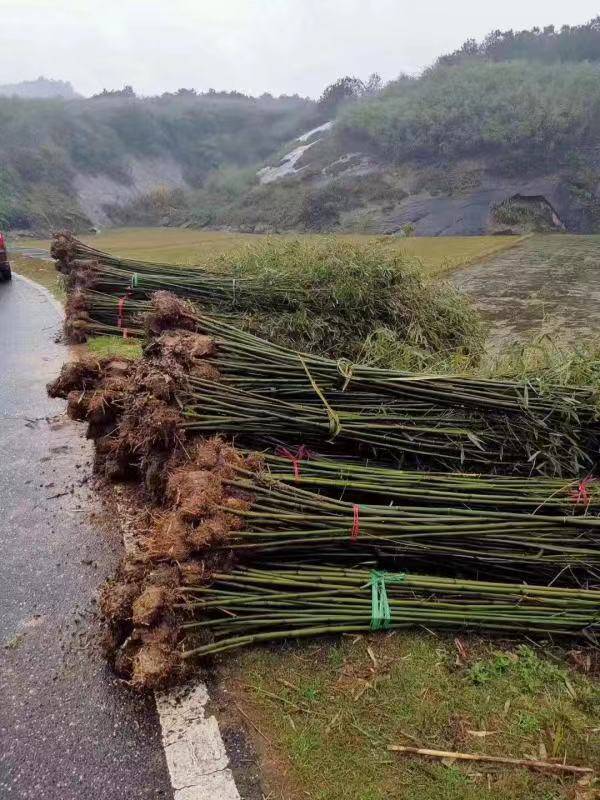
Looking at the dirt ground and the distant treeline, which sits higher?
the distant treeline

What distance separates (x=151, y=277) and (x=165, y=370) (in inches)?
174

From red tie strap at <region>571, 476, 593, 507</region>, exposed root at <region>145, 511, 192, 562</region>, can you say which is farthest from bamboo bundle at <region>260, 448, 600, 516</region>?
exposed root at <region>145, 511, 192, 562</region>

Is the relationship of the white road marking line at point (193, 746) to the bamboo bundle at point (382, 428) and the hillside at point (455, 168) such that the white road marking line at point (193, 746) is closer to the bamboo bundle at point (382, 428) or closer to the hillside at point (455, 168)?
the bamboo bundle at point (382, 428)

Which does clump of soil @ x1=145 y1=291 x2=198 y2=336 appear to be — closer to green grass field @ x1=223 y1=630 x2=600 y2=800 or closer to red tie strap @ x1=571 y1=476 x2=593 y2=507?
green grass field @ x1=223 y1=630 x2=600 y2=800

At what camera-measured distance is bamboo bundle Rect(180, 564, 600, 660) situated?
262cm

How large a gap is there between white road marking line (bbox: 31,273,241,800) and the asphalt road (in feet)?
0.14

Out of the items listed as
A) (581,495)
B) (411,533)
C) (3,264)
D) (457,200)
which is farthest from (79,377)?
(457,200)

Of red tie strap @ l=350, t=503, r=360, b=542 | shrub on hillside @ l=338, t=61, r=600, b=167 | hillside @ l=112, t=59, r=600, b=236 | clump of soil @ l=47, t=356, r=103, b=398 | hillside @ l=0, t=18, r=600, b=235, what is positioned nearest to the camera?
red tie strap @ l=350, t=503, r=360, b=542

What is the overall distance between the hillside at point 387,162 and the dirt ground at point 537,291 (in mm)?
11502

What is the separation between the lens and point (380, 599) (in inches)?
107

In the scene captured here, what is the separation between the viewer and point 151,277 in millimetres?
7441

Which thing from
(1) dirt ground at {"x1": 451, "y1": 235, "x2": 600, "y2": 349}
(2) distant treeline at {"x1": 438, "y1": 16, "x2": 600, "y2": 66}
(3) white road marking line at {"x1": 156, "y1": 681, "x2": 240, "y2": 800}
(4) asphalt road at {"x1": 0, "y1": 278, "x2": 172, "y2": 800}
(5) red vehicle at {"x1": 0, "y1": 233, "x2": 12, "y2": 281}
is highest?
(2) distant treeline at {"x1": 438, "y1": 16, "x2": 600, "y2": 66}

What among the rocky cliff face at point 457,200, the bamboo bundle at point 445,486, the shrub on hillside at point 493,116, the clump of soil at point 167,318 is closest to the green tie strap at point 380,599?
the bamboo bundle at point 445,486

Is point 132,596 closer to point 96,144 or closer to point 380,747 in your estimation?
point 380,747
